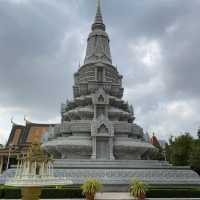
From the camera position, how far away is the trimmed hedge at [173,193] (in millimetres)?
19625

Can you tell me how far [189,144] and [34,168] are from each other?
3441 cm

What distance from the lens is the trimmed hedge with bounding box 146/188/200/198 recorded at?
19625 millimetres

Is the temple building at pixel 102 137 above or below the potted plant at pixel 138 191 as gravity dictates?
above

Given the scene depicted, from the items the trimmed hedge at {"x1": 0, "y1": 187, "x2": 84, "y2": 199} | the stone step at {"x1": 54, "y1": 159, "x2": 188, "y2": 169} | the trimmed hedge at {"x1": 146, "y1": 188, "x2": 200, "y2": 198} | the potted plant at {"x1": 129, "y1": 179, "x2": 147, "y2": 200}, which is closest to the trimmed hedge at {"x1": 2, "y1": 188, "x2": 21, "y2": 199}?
the trimmed hedge at {"x1": 0, "y1": 187, "x2": 84, "y2": 199}

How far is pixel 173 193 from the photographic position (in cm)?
1992

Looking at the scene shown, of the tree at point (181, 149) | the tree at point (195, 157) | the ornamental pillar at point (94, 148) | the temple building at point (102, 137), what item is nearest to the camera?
the temple building at point (102, 137)

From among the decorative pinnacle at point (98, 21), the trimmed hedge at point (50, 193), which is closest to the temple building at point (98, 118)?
the decorative pinnacle at point (98, 21)

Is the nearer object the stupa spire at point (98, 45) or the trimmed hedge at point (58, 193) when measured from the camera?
the trimmed hedge at point (58, 193)

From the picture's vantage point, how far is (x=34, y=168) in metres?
10.9

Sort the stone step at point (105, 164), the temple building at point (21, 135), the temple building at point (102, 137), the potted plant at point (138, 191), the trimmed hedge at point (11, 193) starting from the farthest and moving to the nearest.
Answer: the temple building at point (21, 135)
the stone step at point (105, 164)
the temple building at point (102, 137)
the trimmed hedge at point (11, 193)
the potted plant at point (138, 191)

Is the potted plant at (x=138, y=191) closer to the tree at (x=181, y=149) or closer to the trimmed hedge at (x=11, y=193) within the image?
the trimmed hedge at (x=11, y=193)

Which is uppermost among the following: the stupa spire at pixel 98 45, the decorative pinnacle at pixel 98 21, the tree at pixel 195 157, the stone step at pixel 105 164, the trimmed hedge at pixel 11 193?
the decorative pinnacle at pixel 98 21

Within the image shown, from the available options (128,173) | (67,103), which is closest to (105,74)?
(67,103)

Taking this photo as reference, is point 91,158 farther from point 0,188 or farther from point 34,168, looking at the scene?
point 34,168
